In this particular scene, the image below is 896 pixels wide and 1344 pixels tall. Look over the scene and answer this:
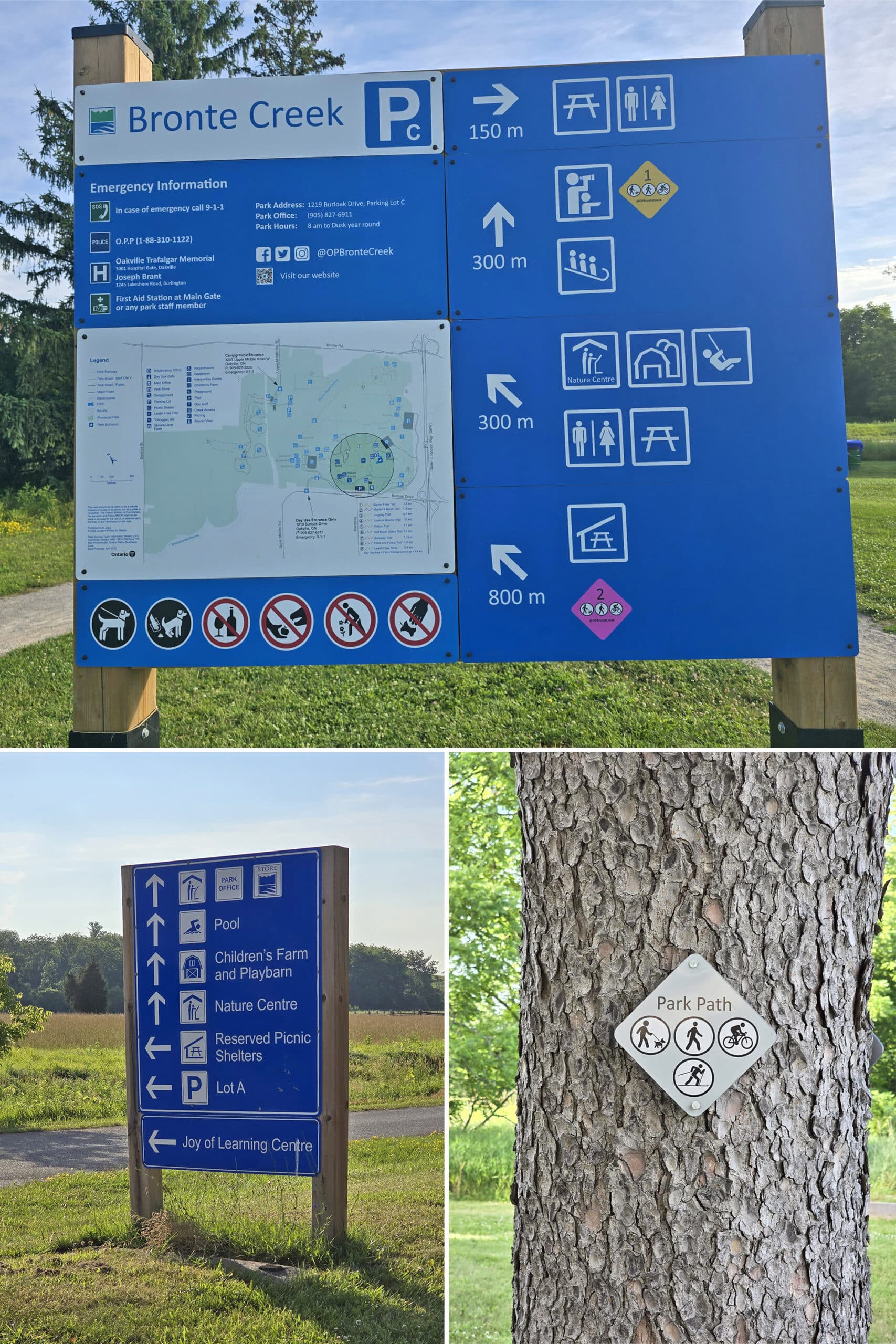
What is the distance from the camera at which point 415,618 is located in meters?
3.30

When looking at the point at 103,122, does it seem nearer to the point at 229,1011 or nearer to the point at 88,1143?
the point at 229,1011

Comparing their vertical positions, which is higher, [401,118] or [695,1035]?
[401,118]

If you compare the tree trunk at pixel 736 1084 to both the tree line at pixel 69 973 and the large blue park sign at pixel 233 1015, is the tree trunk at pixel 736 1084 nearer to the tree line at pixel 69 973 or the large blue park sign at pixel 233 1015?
the large blue park sign at pixel 233 1015

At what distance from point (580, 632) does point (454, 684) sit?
312 centimetres

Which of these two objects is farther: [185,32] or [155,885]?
[185,32]

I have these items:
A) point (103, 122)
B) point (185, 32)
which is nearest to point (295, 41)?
point (185, 32)

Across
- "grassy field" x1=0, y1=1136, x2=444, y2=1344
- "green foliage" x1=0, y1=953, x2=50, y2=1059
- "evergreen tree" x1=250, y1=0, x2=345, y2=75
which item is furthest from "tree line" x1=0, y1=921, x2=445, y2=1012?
"evergreen tree" x1=250, y1=0, x2=345, y2=75

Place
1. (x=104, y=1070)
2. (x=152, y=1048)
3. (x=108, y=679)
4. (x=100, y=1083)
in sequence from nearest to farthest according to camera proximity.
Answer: (x=108, y=679)
(x=152, y=1048)
(x=100, y=1083)
(x=104, y=1070)

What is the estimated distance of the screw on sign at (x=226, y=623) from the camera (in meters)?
3.33

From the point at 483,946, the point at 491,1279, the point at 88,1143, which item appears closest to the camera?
the point at 491,1279

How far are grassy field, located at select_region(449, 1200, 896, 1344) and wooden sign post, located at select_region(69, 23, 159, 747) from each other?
363 centimetres

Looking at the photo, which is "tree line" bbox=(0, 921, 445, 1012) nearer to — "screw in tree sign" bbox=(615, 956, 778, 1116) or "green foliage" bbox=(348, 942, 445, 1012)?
"green foliage" bbox=(348, 942, 445, 1012)

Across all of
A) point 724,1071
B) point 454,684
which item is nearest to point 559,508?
point 724,1071

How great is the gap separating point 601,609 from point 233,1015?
2058mm
